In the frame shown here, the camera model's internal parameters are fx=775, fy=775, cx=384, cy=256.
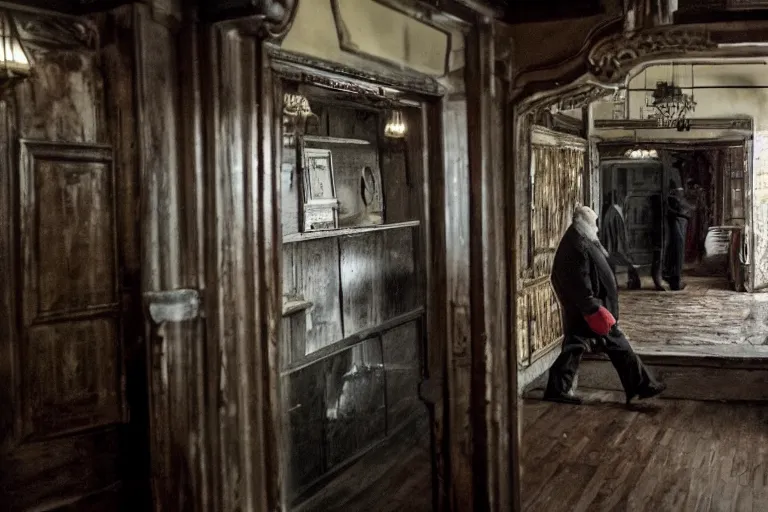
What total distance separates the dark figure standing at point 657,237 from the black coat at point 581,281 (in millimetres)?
6062

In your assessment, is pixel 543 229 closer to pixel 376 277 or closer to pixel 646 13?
pixel 376 277

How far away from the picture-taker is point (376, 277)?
18.0 feet

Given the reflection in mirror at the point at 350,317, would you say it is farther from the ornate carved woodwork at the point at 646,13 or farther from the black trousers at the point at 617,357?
the ornate carved woodwork at the point at 646,13

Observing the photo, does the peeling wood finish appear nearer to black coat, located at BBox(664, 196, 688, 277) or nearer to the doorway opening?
the doorway opening

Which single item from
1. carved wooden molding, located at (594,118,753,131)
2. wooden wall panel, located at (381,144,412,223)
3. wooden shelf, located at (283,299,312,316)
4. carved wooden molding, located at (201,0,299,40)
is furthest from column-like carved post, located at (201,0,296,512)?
carved wooden molding, located at (594,118,753,131)

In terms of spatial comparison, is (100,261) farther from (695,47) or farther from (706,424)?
(706,424)

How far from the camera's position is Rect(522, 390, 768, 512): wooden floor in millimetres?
4453

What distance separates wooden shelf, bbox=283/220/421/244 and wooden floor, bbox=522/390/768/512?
1.75 m

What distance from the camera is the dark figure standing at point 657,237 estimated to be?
12.3 m

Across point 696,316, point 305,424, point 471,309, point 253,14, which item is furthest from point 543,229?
point 253,14

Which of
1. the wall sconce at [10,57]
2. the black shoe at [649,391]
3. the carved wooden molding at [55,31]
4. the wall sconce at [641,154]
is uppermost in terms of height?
the wall sconce at [641,154]

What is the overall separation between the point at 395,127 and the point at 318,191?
2.81 ft

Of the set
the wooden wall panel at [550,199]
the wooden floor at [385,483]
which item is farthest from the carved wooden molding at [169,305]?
the wooden wall panel at [550,199]

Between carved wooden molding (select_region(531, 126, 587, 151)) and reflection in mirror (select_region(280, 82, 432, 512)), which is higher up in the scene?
carved wooden molding (select_region(531, 126, 587, 151))
